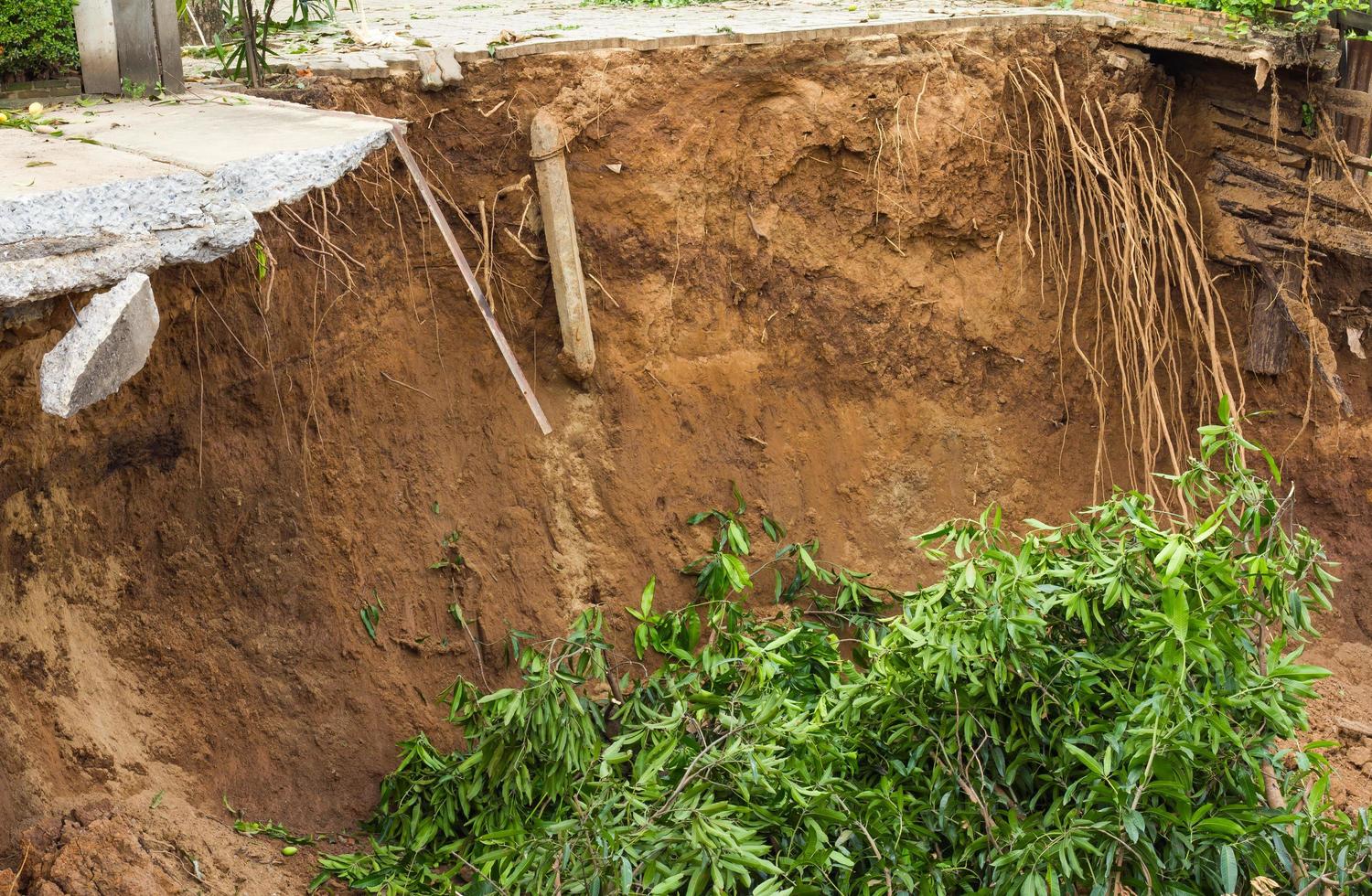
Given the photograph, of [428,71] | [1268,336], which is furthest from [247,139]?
[1268,336]

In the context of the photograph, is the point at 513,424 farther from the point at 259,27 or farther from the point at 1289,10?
the point at 1289,10

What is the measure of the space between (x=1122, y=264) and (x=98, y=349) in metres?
4.27

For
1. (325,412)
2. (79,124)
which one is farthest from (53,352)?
(325,412)

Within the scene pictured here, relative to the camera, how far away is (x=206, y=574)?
439cm

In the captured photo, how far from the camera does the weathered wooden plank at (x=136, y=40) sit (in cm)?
414

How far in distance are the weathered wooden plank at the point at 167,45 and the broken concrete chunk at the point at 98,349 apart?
1.79 metres

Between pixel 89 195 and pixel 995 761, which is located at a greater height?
pixel 89 195

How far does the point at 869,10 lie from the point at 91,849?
4.69m

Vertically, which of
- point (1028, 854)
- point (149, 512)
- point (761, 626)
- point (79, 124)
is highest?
point (79, 124)

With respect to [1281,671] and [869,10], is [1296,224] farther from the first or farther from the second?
[1281,671]

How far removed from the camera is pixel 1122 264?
5469 millimetres

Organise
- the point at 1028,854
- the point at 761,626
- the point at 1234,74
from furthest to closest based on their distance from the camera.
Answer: the point at 1234,74
the point at 761,626
the point at 1028,854

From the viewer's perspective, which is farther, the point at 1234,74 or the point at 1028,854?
the point at 1234,74

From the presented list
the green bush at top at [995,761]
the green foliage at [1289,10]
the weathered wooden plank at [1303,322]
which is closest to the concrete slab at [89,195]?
the green bush at top at [995,761]
